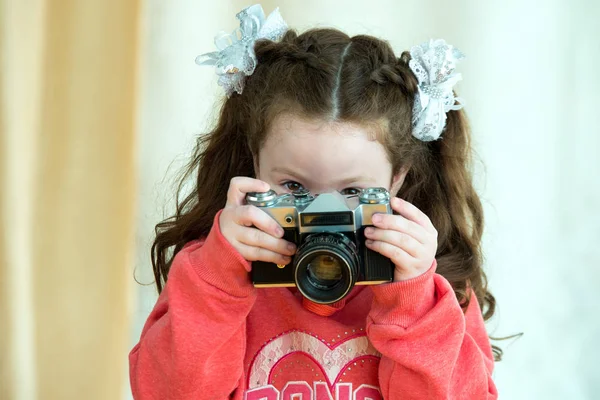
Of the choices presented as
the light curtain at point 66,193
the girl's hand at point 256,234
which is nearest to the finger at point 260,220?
the girl's hand at point 256,234

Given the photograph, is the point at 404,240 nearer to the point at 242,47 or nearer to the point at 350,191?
the point at 350,191

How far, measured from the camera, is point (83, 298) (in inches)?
50.4

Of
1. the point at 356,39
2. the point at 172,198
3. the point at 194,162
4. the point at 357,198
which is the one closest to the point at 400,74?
the point at 356,39

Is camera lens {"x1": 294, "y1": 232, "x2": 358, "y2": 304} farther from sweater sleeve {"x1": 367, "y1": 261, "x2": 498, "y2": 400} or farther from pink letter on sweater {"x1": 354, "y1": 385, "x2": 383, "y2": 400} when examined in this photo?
pink letter on sweater {"x1": 354, "y1": 385, "x2": 383, "y2": 400}

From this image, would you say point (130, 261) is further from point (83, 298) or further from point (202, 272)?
point (202, 272)

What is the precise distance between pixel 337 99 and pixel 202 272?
10.0 inches

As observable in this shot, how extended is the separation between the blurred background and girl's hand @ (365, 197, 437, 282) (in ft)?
1.47

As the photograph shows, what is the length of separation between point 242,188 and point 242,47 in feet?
0.75

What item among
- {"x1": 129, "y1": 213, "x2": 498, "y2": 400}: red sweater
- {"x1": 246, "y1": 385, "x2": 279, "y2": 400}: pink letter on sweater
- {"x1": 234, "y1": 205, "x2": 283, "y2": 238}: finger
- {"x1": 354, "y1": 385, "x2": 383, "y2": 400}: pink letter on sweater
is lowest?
{"x1": 246, "y1": 385, "x2": 279, "y2": 400}: pink letter on sweater

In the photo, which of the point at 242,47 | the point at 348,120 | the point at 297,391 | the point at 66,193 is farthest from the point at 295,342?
the point at 66,193

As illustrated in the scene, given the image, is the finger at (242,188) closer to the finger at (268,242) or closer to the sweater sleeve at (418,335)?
the finger at (268,242)

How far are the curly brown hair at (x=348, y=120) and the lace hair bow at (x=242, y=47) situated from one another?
0.01 metres

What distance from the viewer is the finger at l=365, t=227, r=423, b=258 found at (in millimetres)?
795

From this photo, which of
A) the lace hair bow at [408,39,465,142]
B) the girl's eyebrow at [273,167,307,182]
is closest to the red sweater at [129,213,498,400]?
the girl's eyebrow at [273,167,307,182]
